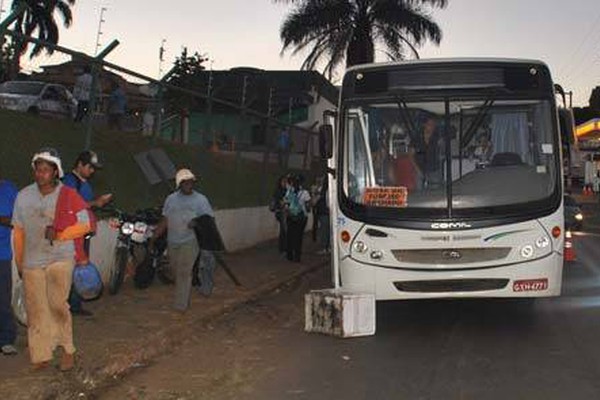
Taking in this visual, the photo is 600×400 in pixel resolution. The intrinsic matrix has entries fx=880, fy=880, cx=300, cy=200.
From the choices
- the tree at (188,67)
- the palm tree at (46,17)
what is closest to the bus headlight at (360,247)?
the tree at (188,67)

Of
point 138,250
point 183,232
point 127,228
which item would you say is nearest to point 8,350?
point 183,232

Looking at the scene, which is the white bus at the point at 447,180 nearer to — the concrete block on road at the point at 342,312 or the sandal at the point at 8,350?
the concrete block on road at the point at 342,312

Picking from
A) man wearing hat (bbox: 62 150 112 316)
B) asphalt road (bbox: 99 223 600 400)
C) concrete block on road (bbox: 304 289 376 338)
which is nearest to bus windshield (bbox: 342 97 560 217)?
concrete block on road (bbox: 304 289 376 338)

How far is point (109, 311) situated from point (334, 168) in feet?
10.4

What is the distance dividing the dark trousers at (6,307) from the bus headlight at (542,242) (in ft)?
17.6

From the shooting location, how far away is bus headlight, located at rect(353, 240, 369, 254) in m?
9.64

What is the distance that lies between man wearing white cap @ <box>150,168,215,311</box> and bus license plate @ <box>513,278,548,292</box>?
382 centimetres

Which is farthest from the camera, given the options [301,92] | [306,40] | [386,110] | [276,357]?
[301,92]

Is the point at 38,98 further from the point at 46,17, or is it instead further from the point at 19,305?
the point at 46,17

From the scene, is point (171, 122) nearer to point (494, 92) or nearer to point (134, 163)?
point (134, 163)

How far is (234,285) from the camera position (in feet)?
44.2

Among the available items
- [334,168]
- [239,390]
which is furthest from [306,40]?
[239,390]

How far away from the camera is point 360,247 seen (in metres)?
9.66

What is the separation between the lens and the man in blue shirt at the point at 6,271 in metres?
7.41
